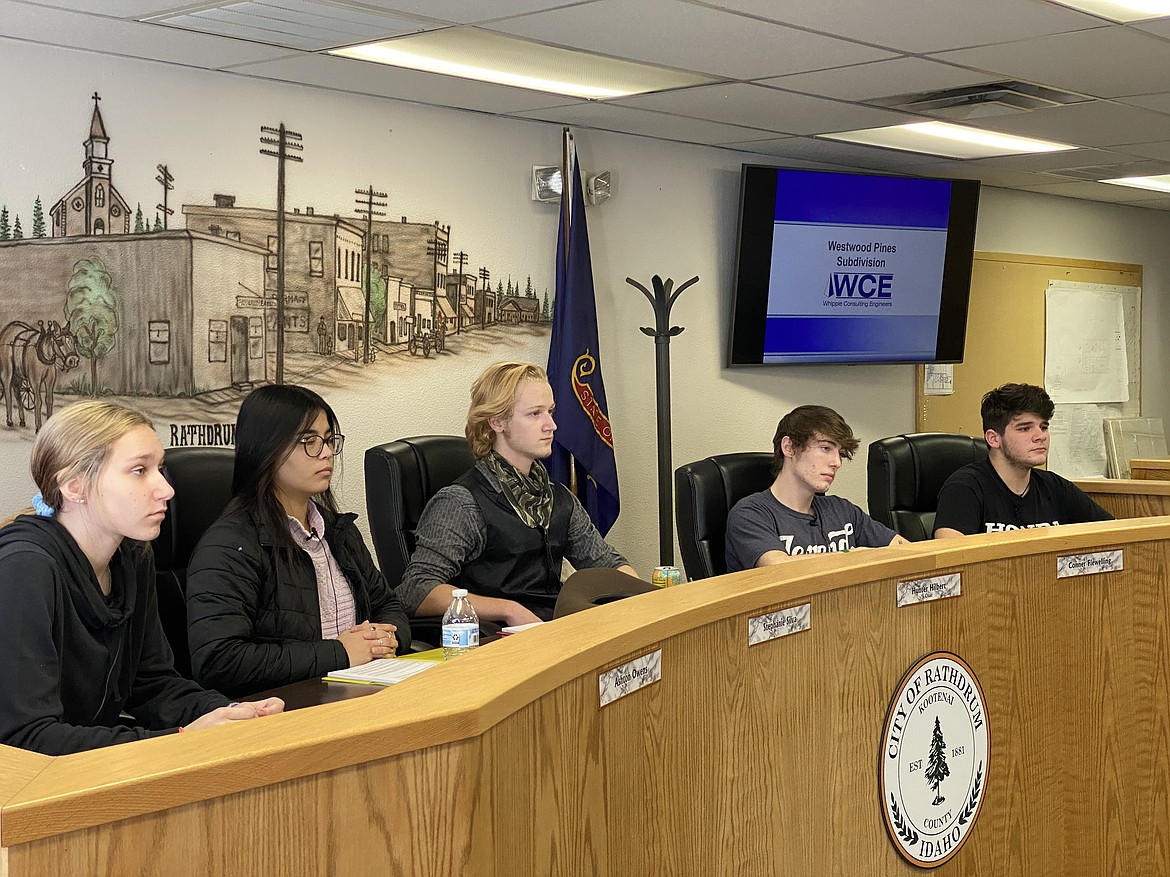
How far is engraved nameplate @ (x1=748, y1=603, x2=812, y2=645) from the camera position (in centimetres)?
201

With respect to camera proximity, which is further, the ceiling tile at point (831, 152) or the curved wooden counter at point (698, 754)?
the ceiling tile at point (831, 152)

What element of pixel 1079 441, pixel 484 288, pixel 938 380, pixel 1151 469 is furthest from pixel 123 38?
pixel 1079 441

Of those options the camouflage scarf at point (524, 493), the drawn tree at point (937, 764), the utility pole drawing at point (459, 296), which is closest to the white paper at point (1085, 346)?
the utility pole drawing at point (459, 296)

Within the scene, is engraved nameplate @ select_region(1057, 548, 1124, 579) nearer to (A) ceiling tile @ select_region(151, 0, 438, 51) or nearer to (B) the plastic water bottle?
(B) the plastic water bottle

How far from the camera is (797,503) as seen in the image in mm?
3826

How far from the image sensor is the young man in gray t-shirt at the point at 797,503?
3.71 metres

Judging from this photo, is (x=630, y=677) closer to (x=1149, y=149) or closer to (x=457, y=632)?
(x=457, y=632)

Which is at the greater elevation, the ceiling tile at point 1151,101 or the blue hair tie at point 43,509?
the ceiling tile at point 1151,101

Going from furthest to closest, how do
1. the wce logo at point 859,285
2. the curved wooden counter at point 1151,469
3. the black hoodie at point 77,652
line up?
the wce logo at point 859,285 → the curved wooden counter at point 1151,469 → the black hoodie at point 77,652

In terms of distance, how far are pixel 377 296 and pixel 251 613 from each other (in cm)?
204

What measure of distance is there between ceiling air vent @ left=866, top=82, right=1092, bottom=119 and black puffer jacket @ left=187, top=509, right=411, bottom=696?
9.50 ft

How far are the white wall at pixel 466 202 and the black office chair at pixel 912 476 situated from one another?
1.27 metres

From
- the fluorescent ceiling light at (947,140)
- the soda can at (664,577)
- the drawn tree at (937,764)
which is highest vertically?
the fluorescent ceiling light at (947,140)

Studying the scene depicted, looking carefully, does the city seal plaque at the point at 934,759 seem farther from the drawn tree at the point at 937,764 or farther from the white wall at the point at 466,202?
the white wall at the point at 466,202
